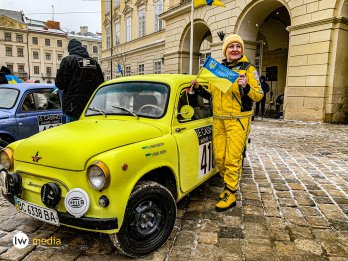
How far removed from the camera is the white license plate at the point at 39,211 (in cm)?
230

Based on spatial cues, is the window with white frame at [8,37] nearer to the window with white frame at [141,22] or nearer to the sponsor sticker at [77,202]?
the window with white frame at [141,22]

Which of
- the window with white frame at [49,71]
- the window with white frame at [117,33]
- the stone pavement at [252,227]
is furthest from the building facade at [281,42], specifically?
the window with white frame at [49,71]

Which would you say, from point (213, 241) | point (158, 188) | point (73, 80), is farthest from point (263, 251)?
point (73, 80)

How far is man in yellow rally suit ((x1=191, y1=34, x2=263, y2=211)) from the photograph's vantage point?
10.8ft

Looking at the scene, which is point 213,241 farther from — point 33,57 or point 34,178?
point 33,57

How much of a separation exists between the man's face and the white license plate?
2667 mm

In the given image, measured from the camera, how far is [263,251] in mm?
2490

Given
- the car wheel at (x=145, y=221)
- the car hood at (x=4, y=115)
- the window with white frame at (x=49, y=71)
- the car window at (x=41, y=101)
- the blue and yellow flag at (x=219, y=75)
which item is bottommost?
the car wheel at (x=145, y=221)

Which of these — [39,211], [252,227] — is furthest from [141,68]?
[39,211]

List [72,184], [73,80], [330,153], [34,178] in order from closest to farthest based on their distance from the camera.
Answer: [72,184], [34,178], [73,80], [330,153]

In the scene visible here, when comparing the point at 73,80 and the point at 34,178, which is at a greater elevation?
the point at 73,80

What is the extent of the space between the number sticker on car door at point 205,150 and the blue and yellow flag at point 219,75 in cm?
63

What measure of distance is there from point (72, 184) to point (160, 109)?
4.20ft

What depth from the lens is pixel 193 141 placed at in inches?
126
